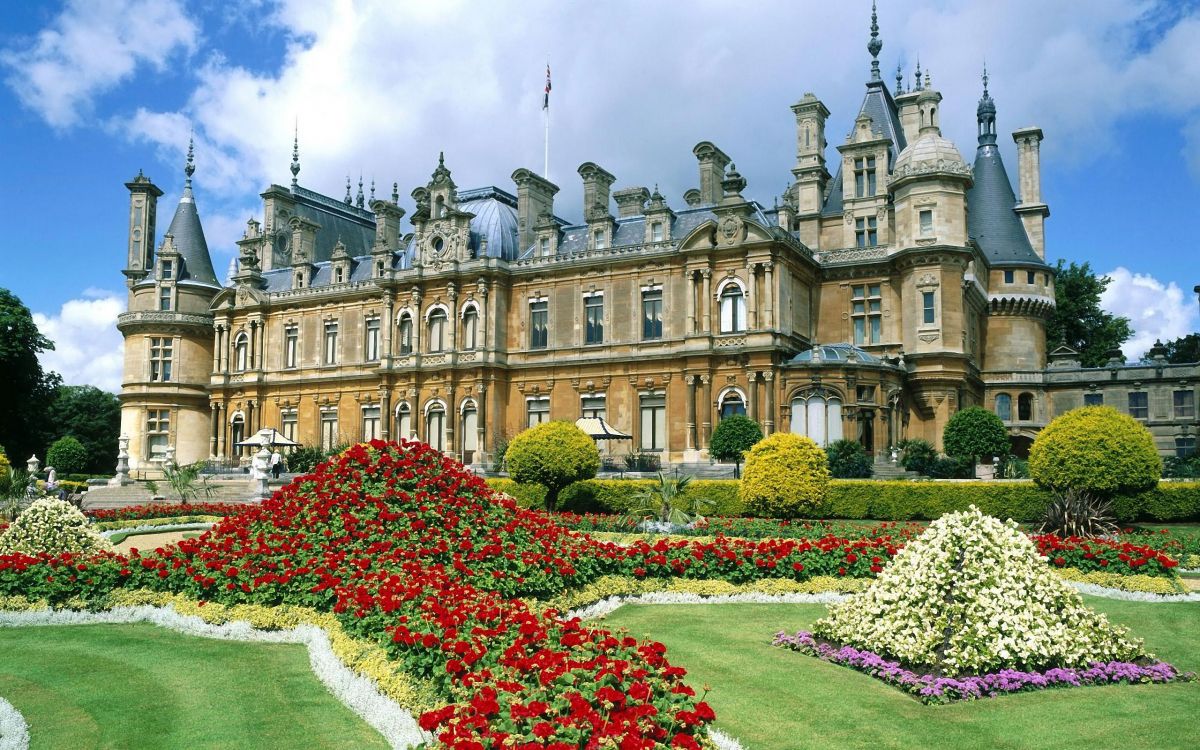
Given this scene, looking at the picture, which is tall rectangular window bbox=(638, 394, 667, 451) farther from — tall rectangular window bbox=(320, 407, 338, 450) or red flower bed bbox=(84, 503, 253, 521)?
red flower bed bbox=(84, 503, 253, 521)

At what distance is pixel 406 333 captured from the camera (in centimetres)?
4678

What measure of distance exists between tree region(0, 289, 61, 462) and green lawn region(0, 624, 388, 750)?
47.1m

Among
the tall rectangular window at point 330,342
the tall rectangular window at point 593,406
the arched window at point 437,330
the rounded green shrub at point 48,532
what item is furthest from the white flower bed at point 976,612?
the tall rectangular window at point 330,342

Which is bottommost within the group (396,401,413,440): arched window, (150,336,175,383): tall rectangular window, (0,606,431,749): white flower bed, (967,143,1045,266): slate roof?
(0,606,431,749): white flower bed

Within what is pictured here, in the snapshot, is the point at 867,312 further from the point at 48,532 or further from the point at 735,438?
the point at 48,532

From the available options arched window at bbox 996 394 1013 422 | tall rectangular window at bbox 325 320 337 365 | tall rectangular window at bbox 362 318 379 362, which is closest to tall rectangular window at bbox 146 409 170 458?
tall rectangular window at bbox 325 320 337 365

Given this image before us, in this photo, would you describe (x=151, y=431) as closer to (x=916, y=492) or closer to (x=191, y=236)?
(x=191, y=236)

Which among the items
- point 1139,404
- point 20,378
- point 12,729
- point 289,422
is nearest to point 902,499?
point 12,729

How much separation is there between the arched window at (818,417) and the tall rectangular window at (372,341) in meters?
22.1

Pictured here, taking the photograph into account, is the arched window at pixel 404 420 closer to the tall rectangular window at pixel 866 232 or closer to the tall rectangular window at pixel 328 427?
the tall rectangular window at pixel 328 427

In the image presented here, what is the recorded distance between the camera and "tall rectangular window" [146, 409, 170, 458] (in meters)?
53.8

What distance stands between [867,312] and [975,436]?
925 cm

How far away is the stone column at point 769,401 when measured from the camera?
37.4 metres

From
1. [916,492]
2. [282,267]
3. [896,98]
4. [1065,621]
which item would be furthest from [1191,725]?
[282,267]
